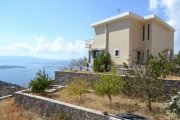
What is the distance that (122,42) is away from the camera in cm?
2897

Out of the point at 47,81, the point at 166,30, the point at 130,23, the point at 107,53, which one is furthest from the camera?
the point at 166,30

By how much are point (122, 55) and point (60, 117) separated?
14.1 m

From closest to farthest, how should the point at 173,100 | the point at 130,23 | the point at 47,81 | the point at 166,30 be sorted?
1. the point at 173,100
2. the point at 47,81
3. the point at 130,23
4. the point at 166,30

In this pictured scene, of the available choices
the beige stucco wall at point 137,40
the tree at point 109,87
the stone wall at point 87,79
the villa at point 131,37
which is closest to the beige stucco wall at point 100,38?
the villa at point 131,37

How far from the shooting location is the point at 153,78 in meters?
16.3

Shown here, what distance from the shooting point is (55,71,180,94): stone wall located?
59.6ft

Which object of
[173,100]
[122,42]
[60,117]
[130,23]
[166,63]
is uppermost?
[130,23]

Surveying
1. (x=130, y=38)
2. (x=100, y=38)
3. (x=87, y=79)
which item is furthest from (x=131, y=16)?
(x=87, y=79)

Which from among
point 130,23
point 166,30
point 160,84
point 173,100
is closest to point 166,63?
point 160,84

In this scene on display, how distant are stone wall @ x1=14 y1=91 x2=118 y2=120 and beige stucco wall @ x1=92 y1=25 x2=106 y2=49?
1294 centimetres

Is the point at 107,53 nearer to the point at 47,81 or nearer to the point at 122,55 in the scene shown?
the point at 122,55

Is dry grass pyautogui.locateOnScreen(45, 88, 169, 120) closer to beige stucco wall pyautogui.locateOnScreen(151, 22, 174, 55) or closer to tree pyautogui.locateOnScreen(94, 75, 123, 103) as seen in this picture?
tree pyautogui.locateOnScreen(94, 75, 123, 103)

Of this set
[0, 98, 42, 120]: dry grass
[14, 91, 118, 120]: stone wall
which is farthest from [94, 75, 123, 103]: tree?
[0, 98, 42, 120]: dry grass

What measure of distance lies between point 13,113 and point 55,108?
368cm
